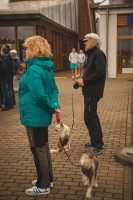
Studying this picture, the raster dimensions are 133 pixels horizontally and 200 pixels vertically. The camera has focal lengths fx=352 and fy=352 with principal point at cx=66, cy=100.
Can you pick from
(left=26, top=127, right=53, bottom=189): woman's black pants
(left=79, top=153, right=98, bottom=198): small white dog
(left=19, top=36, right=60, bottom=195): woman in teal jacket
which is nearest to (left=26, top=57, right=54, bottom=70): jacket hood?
(left=19, top=36, right=60, bottom=195): woman in teal jacket

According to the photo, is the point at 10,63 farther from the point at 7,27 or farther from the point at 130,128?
the point at 7,27

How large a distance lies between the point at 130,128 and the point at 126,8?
50.7 ft

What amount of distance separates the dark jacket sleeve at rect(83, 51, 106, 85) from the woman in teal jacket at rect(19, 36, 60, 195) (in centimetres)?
174

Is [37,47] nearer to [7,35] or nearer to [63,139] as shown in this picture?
[63,139]

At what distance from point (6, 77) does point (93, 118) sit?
5547mm

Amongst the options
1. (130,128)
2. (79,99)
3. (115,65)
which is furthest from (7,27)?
(130,128)

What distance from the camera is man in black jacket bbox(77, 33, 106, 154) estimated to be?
19.7ft

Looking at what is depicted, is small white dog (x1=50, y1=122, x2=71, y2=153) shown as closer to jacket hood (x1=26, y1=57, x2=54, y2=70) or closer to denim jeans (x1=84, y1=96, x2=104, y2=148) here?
denim jeans (x1=84, y1=96, x2=104, y2=148)

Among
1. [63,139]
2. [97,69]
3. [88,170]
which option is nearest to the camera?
[88,170]

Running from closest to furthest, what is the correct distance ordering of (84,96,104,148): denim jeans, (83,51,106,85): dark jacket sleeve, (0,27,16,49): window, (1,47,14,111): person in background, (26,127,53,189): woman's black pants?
1. (26,127,53,189): woman's black pants
2. (83,51,106,85): dark jacket sleeve
3. (84,96,104,148): denim jeans
4. (1,47,14,111): person in background
5. (0,27,16,49): window

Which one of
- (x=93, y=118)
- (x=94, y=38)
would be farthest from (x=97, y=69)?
(x=93, y=118)

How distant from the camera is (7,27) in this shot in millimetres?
24281

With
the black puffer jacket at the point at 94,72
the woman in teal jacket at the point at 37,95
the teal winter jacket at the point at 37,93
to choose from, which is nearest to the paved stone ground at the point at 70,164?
the woman in teal jacket at the point at 37,95

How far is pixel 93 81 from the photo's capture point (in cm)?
609
